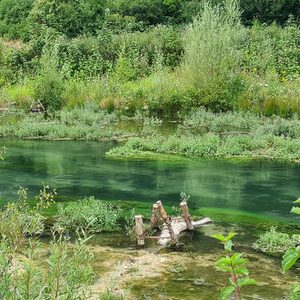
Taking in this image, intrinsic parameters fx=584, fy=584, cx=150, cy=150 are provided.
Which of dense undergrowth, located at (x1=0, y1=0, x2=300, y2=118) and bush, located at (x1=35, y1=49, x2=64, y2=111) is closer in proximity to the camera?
dense undergrowth, located at (x1=0, y1=0, x2=300, y2=118)

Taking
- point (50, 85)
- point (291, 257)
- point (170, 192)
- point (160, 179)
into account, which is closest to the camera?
point (291, 257)

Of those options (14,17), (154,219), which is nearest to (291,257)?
(154,219)

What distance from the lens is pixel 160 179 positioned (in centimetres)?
1204

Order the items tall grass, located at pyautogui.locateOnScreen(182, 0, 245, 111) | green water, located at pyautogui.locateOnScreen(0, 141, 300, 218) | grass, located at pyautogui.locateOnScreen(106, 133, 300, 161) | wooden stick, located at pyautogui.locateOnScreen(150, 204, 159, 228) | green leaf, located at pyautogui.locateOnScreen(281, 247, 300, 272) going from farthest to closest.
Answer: tall grass, located at pyautogui.locateOnScreen(182, 0, 245, 111) → grass, located at pyautogui.locateOnScreen(106, 133, 300, 161) → green water, located at pyautogui.locateOnScreen(0, 141, 300, 218) → wooden stick, located at pyautogui.locateOnScreen(150, 204, 159, 228) → green leaf, located at pyautogui.locateOnScreen(281, 247, 300, 272)

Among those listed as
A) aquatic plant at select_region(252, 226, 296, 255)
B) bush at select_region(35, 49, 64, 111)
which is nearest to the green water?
aquatic plant at select_region(252, 226, 296, 255)

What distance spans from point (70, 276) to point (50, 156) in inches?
458

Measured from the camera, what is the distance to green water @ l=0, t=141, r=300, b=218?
10516 millimetres

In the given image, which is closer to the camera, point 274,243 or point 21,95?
point 274,243

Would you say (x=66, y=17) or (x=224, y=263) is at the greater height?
(x=66, y=17)

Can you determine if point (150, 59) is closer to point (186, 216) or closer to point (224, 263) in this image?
point (186, 216)

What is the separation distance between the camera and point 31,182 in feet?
38.7

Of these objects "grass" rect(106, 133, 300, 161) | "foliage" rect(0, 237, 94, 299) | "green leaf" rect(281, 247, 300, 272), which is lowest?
"grass" rect(106, 133, 300, 161)

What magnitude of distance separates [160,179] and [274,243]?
14.8ft

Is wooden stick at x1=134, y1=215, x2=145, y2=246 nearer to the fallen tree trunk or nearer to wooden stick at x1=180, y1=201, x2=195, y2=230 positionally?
the fallen tree trunk
